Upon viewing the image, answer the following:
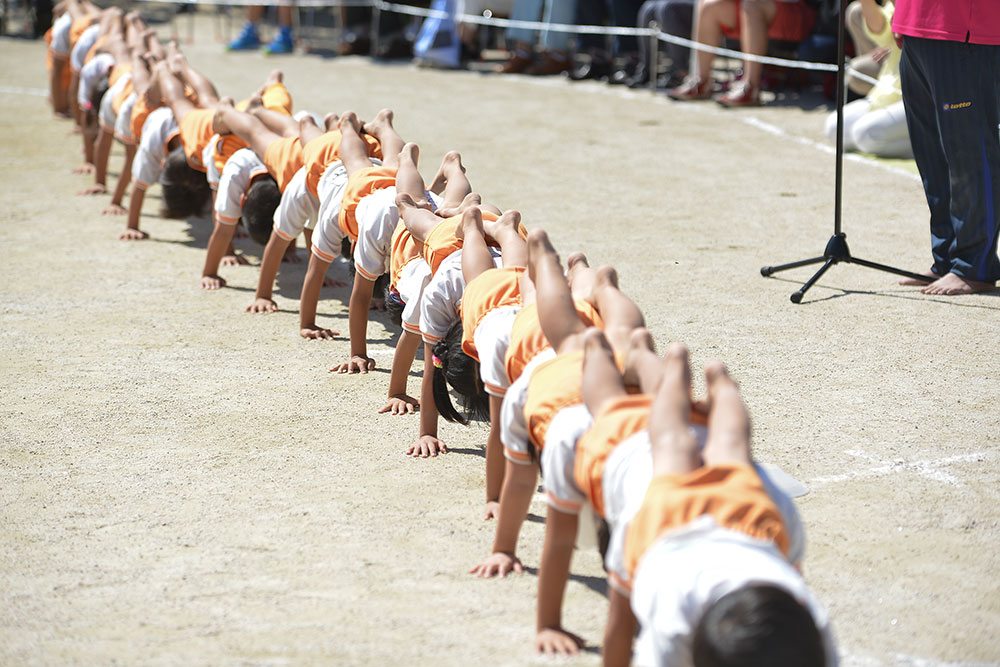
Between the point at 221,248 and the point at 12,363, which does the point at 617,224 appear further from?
the point at 12,363

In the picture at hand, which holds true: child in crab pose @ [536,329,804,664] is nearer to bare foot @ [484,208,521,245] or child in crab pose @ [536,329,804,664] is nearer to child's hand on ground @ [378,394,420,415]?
bare foot @ [484,208,521,245]

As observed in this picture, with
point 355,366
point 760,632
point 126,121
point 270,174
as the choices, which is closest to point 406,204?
point 355,366

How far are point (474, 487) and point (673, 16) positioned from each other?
28.4ft

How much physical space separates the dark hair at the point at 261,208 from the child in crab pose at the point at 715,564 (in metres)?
3.91

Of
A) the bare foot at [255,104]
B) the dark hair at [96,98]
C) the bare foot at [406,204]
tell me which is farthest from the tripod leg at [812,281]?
the dark hair at [96,98]

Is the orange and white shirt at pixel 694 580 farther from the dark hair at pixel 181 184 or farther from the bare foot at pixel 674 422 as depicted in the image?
the dark hair at pixel 181 184

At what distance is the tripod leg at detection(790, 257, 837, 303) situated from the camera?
5.77m

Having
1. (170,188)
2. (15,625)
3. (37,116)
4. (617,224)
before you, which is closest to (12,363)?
(170,188)

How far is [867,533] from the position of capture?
3.62m

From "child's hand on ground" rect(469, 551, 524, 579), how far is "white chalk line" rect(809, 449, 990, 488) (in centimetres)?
120

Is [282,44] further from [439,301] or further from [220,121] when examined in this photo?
[439,301]

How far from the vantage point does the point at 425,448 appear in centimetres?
432

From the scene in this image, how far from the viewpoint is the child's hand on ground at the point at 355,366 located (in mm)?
5223

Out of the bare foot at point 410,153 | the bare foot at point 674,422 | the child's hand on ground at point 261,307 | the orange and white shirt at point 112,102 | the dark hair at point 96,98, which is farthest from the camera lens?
the dark hair at point 96,98
